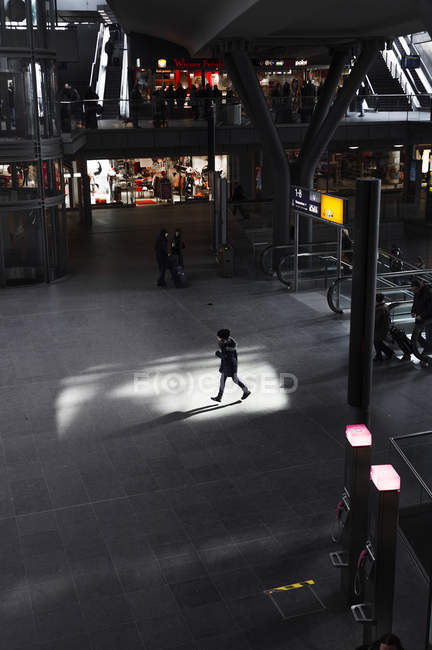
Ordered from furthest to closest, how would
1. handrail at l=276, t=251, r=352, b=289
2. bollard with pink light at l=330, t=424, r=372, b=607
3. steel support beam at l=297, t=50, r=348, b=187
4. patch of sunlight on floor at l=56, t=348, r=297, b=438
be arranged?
steel support beam at l=297, t=50, r=348, b=187
handrail at l=276, t=251, r=352, b=289
patch of sunlight on floor at l=56, t=348, r=297, b=438
bollard with pink light at l=330, t=424, r=372, b=607

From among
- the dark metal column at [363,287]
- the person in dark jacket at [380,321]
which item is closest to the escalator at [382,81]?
the person in dark jacket at [380,321]

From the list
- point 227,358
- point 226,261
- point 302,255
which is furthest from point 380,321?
point 226,261

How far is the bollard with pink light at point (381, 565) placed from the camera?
6410mm

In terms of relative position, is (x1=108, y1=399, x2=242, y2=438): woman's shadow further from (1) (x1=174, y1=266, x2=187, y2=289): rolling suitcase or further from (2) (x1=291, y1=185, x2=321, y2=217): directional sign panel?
(1) (x1=174, y1=266, x2=187, y2=289): rolling suitcase

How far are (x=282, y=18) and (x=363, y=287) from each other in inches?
459

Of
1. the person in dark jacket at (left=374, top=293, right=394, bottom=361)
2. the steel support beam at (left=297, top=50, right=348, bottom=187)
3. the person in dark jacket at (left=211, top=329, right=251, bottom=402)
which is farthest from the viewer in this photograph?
the steel support beam at (left=297, top=50, right=348, bottom=187)

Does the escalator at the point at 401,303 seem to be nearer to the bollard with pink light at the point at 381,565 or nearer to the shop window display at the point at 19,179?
the bollard with pink light at the point at 381,565

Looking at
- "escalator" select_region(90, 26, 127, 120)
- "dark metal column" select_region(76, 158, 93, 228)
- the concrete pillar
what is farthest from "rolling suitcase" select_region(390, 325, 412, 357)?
"escalator" select_region(90, 26, 127, 120)

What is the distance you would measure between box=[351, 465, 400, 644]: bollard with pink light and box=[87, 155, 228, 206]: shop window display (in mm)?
32922

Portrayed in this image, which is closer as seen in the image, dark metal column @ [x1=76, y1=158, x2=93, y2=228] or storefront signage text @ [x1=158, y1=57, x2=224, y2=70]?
dark metal column @ [x1=76, y1=158, x2=93, y2=228]

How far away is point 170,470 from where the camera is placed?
1097cm

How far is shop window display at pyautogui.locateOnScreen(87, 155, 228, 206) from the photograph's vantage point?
39.4 meters

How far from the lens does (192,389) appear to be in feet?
45.6

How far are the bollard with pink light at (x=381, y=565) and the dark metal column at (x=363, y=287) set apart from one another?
4.29 ft
